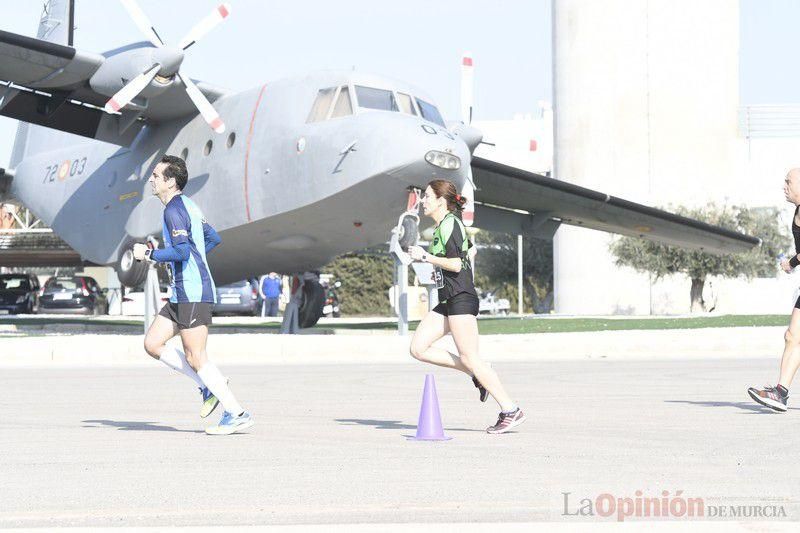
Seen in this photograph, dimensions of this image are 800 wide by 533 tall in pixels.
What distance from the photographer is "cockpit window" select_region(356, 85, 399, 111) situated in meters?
19.2

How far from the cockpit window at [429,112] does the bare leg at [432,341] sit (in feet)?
36.3

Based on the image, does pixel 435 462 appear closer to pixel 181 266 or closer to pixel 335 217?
pixel 181 266

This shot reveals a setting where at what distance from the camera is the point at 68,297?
47906 mm

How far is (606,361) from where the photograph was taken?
17.8 metres

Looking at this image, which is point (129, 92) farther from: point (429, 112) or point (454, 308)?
point (454, 308)

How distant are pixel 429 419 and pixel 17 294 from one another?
149 feet

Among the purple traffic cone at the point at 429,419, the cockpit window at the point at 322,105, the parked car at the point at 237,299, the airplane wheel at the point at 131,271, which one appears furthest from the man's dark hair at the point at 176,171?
the parked car at the point at 237,299

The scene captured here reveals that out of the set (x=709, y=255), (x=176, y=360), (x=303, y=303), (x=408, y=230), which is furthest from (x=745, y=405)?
(x=709, y=255)

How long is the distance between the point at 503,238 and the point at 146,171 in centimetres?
4492

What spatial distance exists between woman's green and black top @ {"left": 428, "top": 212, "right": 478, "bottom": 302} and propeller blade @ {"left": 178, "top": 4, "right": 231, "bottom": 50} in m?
13.7

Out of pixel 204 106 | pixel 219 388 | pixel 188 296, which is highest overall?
pixel 204 106

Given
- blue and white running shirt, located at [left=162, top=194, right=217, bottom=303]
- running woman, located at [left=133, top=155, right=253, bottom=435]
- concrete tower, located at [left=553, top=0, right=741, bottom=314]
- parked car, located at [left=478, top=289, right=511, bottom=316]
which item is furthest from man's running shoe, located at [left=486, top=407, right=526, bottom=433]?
concrete tower, located at [left=553, top=0, right=741, bottom=314]

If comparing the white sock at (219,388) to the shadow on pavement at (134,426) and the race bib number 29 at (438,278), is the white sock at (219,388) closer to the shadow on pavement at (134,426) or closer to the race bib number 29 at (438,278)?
the shadow on pavement at (134,426)

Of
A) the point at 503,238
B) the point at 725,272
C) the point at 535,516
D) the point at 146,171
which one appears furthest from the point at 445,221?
the point at 503,238
